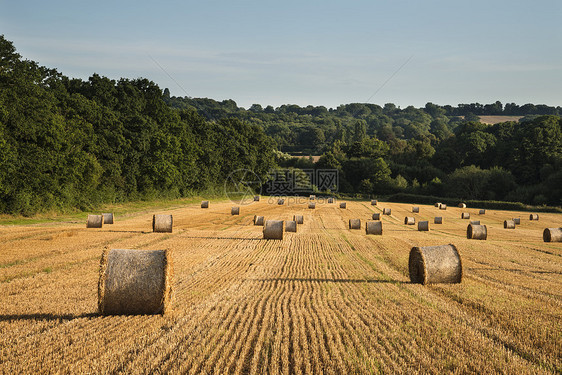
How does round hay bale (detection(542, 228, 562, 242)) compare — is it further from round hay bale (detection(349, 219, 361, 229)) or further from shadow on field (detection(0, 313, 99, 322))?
shadow on field (detection(0, 313, 99, 322))

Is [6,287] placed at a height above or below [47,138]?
below

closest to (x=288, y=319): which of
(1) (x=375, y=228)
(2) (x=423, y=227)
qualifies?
(1) (x=375, y=228)

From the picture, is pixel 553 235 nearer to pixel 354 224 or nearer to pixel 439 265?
pixel 354 224

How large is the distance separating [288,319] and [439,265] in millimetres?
5826

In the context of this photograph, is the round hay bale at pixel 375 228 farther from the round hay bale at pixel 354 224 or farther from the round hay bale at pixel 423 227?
the round hay bale at pixel 423 227

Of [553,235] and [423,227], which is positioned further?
[423,227]

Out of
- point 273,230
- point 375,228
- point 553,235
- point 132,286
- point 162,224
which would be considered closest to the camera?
point 132,286

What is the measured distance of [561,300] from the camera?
438 inches

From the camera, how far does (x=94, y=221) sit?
2736 cm

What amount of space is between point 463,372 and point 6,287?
11166mm

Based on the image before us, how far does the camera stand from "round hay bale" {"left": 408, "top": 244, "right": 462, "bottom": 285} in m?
12.7

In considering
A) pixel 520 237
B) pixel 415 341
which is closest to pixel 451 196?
pixel 520 237

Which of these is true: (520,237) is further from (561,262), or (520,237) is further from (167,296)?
(167,296)

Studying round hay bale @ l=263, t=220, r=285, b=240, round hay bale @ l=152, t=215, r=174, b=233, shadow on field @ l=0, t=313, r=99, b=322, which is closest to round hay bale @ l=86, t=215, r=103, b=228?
round hay bale @ l=152, t=215, r=174, b=233
